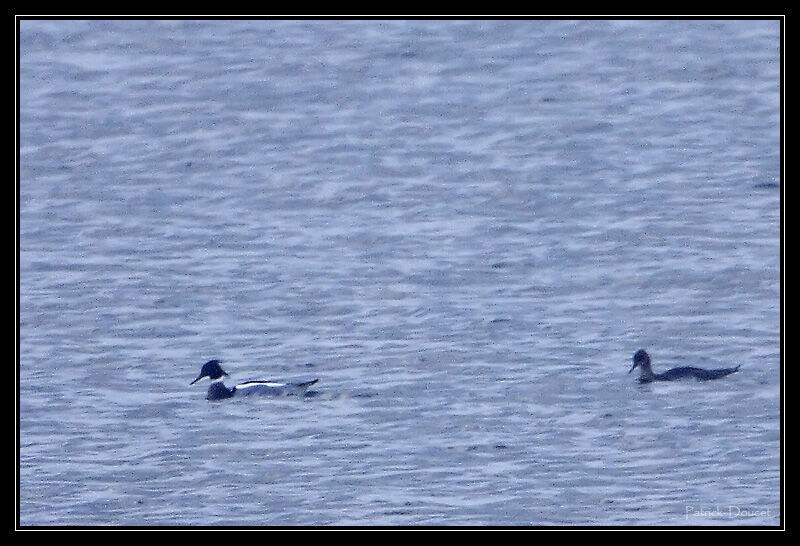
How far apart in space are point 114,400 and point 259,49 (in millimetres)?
11347

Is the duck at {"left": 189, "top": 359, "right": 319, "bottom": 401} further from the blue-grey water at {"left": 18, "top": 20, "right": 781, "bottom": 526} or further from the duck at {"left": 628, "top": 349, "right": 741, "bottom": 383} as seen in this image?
the duck at {"left": 628, "top": 349, "right": 741, "bottom": 383}

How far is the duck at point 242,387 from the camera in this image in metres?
12.6

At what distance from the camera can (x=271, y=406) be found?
41.5 feet

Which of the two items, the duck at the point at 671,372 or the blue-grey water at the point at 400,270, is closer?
the blue-grey water at the point at 400,270

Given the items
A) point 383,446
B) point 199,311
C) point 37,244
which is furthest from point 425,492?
point 37,244

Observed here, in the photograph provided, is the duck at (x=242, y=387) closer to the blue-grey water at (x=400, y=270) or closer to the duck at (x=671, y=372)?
the blue-grey water at (x=400, y=270)

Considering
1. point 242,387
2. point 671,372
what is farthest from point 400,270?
point 671,372

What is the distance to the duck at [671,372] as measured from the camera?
41.5 feet

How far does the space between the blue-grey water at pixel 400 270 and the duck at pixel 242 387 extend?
0.10m

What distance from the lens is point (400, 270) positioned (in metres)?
15.3

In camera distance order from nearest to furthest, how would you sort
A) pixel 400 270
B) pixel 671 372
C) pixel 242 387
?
pixel 671 372 → pixel 242 387 → pixel 400 270

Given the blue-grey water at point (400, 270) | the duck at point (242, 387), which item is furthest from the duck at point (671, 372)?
the duck at point (242, 387)

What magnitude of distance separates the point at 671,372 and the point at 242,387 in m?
3.56

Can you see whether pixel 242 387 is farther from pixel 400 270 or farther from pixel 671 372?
pixel 671 372
